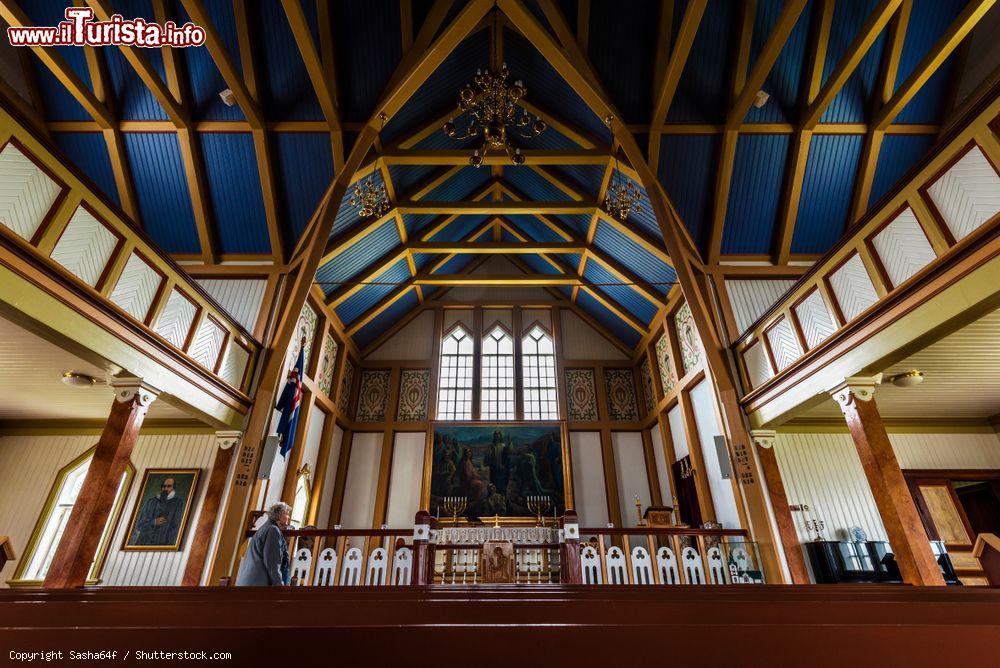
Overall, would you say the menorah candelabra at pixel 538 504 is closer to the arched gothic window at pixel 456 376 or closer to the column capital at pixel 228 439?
the arched gothic window at pixel 456 376

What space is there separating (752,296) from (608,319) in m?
5.23

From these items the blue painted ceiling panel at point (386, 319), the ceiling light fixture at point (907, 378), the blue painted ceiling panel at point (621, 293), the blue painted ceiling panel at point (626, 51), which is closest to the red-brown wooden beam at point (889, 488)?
the ceiling light fixture at point (907, 378)

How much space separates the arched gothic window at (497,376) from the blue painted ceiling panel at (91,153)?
8821 millimetres

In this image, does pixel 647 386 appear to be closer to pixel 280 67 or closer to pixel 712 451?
pixel 712 451

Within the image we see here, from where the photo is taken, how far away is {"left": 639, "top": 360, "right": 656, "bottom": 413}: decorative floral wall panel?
38.8ft

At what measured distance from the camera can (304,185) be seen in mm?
8125

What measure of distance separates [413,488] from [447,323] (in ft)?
16.1

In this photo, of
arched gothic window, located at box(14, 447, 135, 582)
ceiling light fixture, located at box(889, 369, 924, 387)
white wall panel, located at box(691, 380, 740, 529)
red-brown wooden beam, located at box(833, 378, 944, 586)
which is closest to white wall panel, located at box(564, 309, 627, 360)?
white wall panel, located at box(691, 380, 740, 529)

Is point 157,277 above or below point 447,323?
below

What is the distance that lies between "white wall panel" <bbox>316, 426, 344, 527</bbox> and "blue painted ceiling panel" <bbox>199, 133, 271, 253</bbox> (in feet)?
16.4

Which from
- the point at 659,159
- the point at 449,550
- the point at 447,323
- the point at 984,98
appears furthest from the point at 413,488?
the point at 984,98

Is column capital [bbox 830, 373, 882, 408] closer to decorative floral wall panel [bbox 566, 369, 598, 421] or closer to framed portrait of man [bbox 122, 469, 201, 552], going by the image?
decorative floral wall panel [bbox 566, 369, 598, 421]

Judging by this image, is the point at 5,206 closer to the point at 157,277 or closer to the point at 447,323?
the point at 157,277

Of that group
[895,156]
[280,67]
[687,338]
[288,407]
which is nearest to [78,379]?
[288,407]
